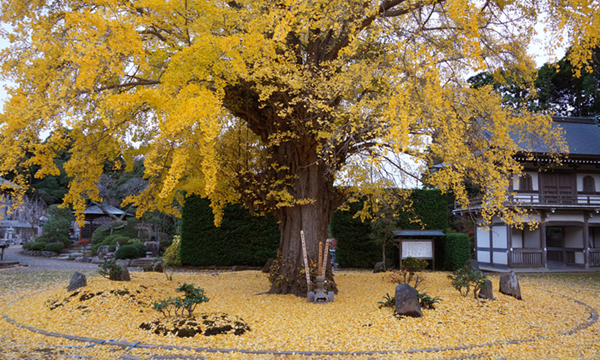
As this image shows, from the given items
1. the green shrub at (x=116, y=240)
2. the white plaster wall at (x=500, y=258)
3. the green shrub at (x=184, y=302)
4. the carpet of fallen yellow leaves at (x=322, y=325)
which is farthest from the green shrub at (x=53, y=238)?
the white plaster wall at (x=500, y=258)

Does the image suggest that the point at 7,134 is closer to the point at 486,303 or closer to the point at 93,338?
the point at 93,338

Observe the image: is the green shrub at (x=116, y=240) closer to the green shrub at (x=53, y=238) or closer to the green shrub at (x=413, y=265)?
the green shrub at (x=53, y=238)

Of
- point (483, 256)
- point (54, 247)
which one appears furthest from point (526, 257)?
point (54, 247)

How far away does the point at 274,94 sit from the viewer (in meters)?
7.93

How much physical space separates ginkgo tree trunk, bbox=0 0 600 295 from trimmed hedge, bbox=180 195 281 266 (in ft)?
18.2

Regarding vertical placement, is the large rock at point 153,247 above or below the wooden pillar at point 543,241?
below

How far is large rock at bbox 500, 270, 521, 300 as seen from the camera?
8.01 metres

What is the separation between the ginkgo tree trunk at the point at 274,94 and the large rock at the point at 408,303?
2057 mm

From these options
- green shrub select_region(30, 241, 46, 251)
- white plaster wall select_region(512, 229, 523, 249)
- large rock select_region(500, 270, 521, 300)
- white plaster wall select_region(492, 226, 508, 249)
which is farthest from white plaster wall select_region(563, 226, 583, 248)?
green shrub select_region(30, 241, 46, 251)

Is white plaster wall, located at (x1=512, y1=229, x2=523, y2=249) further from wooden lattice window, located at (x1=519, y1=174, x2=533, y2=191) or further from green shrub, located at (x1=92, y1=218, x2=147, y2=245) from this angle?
green shrub, located at (x1=92, y1=218, x2=147, y2=245)

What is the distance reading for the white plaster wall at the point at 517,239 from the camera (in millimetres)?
16500

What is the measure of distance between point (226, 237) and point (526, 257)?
12011mm

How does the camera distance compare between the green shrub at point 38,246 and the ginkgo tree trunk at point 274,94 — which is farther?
the green shrub at point 38,246

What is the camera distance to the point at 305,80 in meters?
7.10
